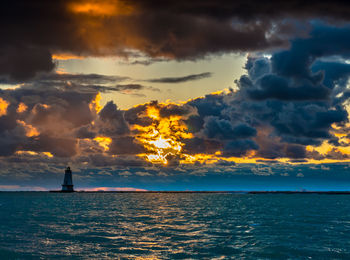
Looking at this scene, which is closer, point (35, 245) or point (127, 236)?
point (35, 245)

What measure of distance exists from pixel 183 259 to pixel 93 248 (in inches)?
407

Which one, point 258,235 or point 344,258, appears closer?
point 344,258

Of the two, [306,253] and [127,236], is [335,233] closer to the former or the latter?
[306,253]

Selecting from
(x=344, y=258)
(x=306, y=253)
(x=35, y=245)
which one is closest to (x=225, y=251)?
(x=306, y=253)

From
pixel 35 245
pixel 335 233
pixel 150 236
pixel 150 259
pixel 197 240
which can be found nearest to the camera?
pixel 150 259

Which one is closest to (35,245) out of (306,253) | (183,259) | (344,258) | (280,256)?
(183,259)

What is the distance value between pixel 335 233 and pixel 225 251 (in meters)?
21.1

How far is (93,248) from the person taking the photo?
38219 mm

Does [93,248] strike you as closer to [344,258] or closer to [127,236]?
[127,236]

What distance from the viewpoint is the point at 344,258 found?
33.9m

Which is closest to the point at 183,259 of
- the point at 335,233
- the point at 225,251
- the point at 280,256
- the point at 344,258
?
the point at 225,251

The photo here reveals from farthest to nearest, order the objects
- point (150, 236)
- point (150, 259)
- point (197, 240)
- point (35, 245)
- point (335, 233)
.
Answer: point (335, 233) → point (150, 236) → point (197, 240) → point (35, 245) → point (150, 259)

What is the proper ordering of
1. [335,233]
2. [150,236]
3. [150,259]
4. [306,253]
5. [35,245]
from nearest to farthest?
[150,259], [306,253], [35,245], [150,236], [335,233]

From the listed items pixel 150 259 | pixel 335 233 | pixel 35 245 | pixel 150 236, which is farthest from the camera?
pixel 335 233
